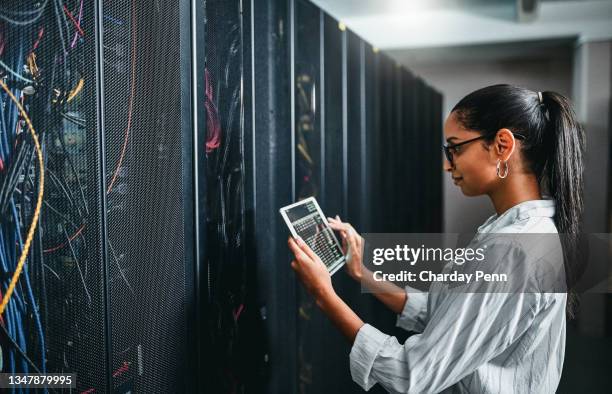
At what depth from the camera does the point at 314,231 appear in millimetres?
1370

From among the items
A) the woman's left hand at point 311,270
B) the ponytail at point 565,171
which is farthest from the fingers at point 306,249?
the ponytail at point 565,171

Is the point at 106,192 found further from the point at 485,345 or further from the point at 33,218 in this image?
the point at 485,345

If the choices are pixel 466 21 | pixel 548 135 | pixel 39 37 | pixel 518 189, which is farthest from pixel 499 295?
pixel 466 21

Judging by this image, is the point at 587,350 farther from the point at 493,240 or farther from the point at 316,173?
the point at 493,240

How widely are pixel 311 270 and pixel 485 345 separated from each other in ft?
1.36

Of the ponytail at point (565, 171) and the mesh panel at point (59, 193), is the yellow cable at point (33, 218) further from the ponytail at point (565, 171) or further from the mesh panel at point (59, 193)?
the ponytail at point (565, 171)

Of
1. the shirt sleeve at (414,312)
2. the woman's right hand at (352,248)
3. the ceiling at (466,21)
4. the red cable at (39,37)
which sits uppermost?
the ceiling at (466,21)

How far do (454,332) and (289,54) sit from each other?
3.34ft

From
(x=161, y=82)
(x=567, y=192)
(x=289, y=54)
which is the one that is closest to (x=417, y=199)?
(x=289, y=54)

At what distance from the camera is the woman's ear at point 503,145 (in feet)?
3.65

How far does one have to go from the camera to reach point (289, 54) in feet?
5.36

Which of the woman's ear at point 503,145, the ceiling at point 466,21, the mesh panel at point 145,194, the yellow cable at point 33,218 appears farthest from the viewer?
the ceiling at point 466,21

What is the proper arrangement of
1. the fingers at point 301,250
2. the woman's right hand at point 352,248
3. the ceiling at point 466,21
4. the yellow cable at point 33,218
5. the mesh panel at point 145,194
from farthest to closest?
the ceiling at point 466,21 → the woman's right hand at point 352,248 → the fingers at point 301,250 → the mesh panel at point 145,194 → the yellow cable at point 33,218

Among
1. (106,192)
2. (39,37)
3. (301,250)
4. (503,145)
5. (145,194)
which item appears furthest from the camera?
(301,250)
